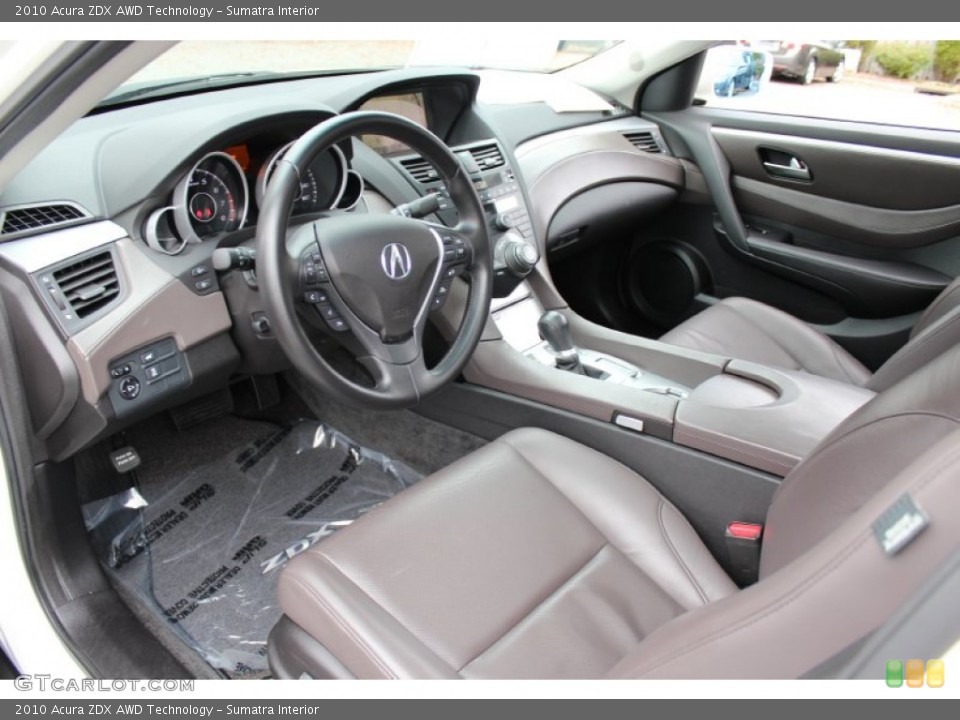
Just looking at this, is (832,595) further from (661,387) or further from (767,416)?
(661,387)

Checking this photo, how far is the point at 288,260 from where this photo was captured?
46.3 inches

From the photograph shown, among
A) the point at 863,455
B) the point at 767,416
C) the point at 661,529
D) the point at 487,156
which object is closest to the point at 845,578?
the point at 863,455

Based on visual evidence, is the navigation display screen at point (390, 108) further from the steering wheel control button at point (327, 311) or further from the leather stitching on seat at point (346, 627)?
the leather stitching on seat at point (346, 627)

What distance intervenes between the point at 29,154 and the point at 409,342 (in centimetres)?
63

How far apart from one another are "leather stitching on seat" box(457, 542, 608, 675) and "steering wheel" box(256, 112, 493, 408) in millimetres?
399

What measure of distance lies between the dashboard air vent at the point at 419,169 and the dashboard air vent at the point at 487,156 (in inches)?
6.8

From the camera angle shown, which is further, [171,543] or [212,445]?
[212,445]

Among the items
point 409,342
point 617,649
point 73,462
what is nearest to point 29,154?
point 409,342

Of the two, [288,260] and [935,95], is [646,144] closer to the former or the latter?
[935,95]

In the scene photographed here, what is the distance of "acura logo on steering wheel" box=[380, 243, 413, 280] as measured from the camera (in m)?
1.27

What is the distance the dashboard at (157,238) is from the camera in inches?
49.2

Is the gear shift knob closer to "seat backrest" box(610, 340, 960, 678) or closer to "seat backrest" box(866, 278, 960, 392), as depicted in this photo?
"seat backrest" box(866, 278, 960, 392)

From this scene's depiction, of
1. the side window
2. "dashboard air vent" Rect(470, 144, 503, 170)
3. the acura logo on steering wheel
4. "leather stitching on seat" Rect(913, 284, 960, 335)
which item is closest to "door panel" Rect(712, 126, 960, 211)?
the side window

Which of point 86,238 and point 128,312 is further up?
point 86,238
